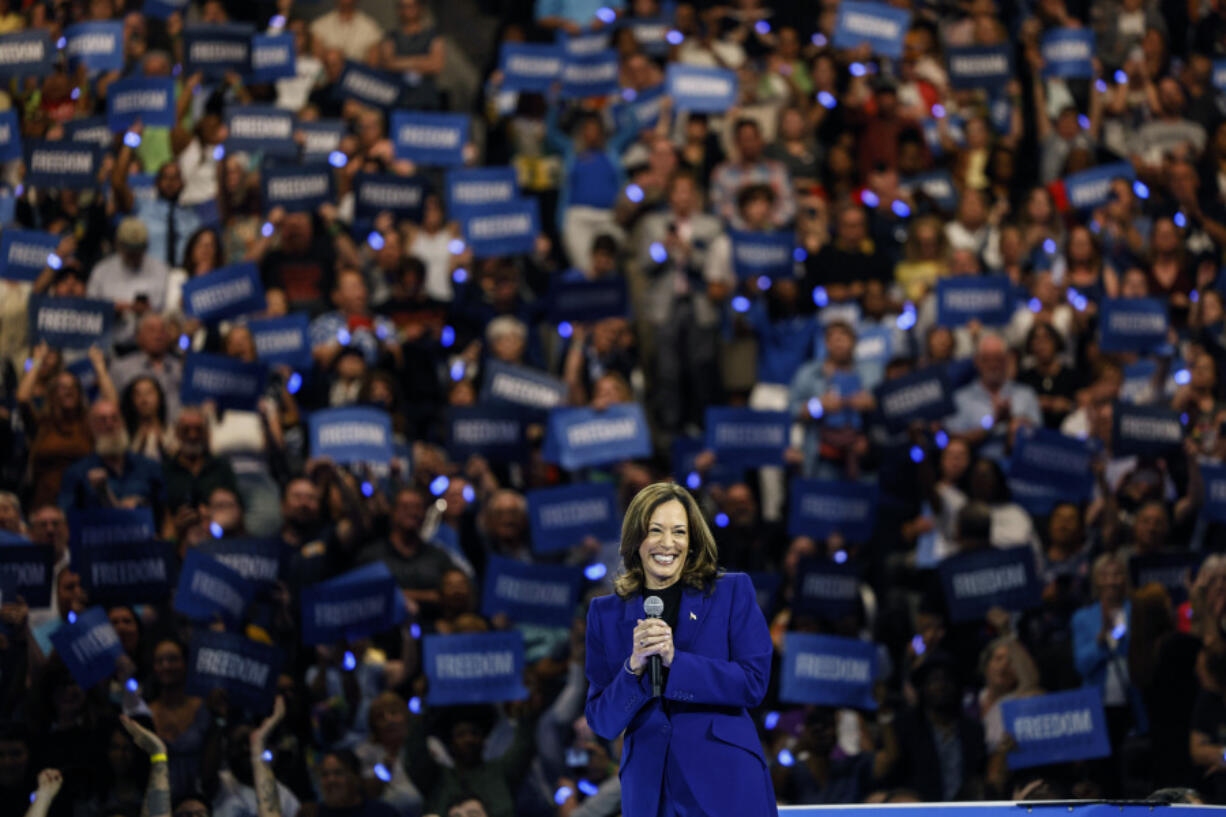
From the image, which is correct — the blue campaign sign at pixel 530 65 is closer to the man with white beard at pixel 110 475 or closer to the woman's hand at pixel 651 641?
the man with white beard at pixel 110 475

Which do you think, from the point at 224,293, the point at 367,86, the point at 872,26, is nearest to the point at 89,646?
the point at 224,293

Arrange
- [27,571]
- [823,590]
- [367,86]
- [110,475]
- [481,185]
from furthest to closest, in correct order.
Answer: [367,86] < [481,185] < [110,475] < [823,590] < [27,571]

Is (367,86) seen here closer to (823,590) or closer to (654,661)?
(823,590)

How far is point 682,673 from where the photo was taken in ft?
11.8

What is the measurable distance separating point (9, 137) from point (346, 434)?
2525mm

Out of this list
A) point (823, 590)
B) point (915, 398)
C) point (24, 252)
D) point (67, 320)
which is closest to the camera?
point (823, 590)

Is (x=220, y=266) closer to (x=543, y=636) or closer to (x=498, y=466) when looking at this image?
(x=498, y=466)

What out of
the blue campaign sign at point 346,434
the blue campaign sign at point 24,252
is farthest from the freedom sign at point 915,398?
the blue campaign sign at point 24,252

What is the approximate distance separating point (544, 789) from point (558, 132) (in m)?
4.56

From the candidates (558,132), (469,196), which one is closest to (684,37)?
(558,132)

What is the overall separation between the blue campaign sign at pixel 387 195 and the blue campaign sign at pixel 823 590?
3099mm

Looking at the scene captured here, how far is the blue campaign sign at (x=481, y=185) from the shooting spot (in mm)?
9516

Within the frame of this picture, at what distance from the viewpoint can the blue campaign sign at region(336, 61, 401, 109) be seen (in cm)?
1001

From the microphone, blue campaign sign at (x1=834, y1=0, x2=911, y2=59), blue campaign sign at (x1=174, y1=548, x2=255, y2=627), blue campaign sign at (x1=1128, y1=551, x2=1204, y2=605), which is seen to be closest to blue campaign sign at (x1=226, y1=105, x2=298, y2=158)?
blue campaign sign at (x1=174, y1=548, x2=255, y2=627)
